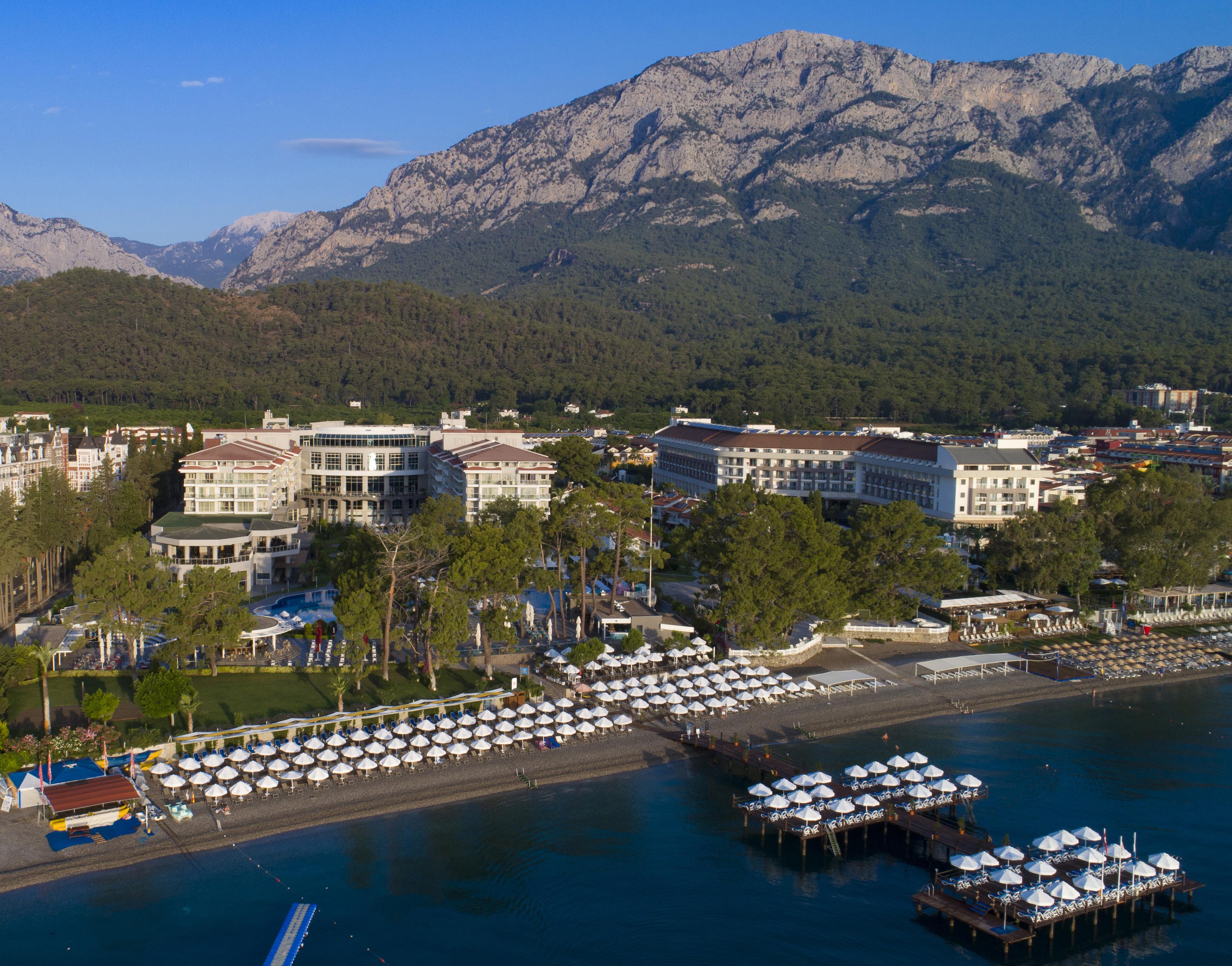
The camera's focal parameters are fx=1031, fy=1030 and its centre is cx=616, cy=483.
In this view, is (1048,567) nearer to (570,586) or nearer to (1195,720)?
(1195,720)

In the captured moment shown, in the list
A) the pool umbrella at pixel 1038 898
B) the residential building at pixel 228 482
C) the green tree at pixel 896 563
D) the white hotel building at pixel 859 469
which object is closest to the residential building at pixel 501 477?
the white hotel building at pixel 859 469

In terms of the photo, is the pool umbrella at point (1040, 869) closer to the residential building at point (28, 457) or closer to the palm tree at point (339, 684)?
the palm tree at point (339, 684)

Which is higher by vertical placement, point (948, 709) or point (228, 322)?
point (228, 322)

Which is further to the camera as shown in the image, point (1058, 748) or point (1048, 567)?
point (1048, 567)

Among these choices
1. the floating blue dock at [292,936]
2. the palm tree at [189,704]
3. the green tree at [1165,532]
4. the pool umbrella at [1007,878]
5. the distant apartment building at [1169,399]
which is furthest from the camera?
the distant apartment building at [1169,399]

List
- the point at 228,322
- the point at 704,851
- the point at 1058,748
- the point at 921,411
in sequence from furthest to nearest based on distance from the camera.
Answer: the point at 228,322 → the point at 921,411 → the point at 1058,748 → the point at 704,851

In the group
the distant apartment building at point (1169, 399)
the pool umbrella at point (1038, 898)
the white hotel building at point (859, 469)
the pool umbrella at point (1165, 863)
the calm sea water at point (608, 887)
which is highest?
the distant apartment building at point (1169, 399)

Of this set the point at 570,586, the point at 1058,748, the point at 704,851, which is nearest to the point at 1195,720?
the point at 1058,748

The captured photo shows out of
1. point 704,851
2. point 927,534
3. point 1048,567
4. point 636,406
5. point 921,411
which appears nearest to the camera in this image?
point 704,851
